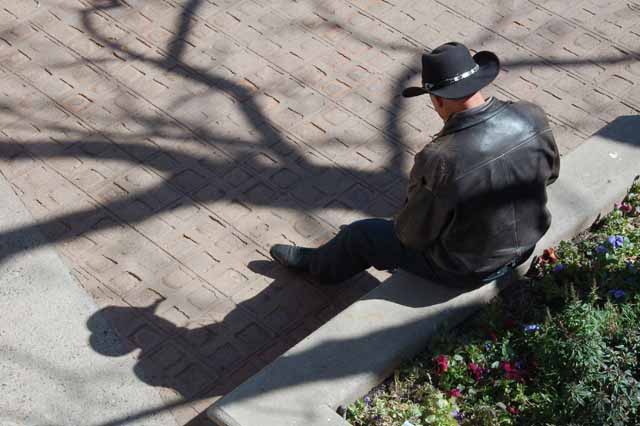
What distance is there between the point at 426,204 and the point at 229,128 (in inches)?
91.6

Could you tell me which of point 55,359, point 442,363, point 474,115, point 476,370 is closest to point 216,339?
point 55,359

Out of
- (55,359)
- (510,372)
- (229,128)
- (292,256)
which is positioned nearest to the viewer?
(510,372)

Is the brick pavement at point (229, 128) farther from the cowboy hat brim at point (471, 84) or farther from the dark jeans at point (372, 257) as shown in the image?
the cowboy hat brim at point (471, 84)

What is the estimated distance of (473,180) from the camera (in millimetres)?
4129

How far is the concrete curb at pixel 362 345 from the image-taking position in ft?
13.6

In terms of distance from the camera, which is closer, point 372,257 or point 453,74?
point 453,74

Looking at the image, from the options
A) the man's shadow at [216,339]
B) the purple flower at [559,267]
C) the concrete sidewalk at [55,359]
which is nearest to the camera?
the purple flower at [559,267]

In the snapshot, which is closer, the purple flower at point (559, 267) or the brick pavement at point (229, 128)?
the purple flower at point (559, 267)

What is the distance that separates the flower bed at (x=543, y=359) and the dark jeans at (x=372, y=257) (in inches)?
10.2

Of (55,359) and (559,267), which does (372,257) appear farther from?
(55,359)

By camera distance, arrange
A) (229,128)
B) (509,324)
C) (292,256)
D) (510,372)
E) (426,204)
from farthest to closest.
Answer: (229,128), (292,256), (509,324), (510,372), (426,204)

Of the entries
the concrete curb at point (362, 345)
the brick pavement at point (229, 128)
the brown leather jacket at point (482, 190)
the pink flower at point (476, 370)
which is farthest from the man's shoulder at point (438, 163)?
the brick pavement at point (229, 128)

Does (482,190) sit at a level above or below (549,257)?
above

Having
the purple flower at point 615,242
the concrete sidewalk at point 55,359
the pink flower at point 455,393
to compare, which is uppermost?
the purple flower at point 615,242
